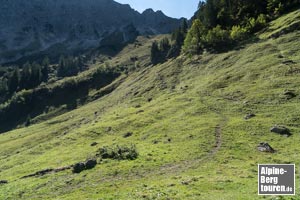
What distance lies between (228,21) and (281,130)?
10211 cm

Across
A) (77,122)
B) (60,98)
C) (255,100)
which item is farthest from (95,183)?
(60,98)

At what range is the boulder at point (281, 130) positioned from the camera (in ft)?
178

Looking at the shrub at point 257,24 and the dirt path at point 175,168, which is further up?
the shrub at point 257,24

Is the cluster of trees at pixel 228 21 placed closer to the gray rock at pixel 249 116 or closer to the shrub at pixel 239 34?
the shrub at pixel 239 34

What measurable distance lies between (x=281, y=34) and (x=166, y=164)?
81.5 meters

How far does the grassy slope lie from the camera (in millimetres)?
38906

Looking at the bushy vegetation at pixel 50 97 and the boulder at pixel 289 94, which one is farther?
the bushy vegetation at pixel 50 97

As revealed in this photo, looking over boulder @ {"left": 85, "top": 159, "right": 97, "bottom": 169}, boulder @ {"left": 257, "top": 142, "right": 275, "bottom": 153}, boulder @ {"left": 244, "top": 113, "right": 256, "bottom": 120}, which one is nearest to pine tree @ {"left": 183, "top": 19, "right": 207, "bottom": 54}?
boulder @ {"left": 244, "top": 113, "right": 256, "bottom": 120}

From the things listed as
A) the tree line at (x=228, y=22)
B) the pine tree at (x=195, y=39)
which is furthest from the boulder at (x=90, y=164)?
the pine tree at (x=195, y=39)

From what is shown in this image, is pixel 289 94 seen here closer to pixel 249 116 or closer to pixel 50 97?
pixel 249 116

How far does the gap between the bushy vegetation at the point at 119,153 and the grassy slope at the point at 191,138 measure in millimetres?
1978

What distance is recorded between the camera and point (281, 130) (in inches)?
2151

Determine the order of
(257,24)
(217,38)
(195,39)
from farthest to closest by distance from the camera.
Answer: (195,39) < (257,24) < (217,38)

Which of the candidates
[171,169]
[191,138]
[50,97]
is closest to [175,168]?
[171,169]
